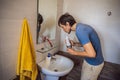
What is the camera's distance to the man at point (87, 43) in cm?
106

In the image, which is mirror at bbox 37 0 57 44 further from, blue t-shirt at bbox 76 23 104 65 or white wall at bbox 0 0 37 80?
blue t-shirt at bbox 76 23 104 65

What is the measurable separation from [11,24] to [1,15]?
134mm

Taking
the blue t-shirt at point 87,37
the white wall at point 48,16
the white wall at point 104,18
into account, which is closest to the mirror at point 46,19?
the white wall at point 48,16

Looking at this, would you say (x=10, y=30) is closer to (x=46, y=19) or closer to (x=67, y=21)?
(x=67, y=21)

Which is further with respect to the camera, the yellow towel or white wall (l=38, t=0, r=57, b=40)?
white wall (l=38, t=0, r=57, b=40)

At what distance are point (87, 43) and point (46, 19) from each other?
34.6 inches

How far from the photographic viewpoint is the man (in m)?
1.06

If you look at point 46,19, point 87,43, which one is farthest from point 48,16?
point 87,43

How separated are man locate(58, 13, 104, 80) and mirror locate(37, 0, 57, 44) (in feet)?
1.50

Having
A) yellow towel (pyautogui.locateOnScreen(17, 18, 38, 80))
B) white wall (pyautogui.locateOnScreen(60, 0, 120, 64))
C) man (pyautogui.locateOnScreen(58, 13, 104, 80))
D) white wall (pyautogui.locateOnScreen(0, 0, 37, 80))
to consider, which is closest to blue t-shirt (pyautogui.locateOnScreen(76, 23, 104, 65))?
man (pyautogui.locateOnScreen(58, 13, 104, 80))

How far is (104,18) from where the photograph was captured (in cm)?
212

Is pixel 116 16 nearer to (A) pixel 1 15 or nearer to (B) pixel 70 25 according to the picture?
(B) pixel 70 25

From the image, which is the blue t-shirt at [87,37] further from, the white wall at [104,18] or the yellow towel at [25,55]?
the white wall at [104,18]

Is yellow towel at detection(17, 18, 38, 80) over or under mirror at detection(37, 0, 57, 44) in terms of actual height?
under
